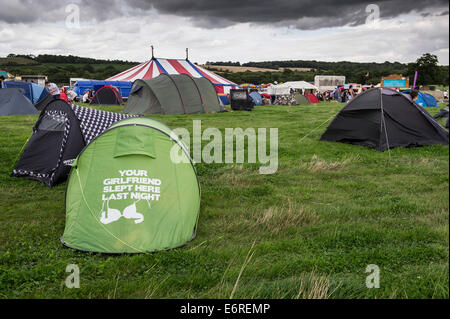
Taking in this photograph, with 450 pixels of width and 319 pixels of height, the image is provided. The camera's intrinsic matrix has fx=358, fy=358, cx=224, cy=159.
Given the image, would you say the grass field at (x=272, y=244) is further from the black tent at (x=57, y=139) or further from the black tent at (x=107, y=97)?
the black tent at (x=107, y=97)

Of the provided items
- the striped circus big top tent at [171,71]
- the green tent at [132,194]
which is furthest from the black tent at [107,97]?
the green tent at [132,194]

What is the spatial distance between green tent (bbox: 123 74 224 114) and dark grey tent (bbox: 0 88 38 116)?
453cm

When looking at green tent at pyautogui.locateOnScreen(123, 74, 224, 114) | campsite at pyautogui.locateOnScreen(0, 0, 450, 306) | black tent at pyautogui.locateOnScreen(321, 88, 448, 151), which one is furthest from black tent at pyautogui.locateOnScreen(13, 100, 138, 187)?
green tent at pyautogui.locateOnScreen(123, 74, 224, 114)

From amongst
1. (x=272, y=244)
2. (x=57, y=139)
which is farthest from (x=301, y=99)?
(x=272, y=244)

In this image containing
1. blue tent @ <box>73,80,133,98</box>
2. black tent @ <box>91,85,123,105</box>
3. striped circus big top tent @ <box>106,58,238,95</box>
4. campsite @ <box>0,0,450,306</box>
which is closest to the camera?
campsite @ <box>0,0,450,306</box>

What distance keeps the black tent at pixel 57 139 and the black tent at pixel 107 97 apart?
63.9 ft

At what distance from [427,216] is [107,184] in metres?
3.79

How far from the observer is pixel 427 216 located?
4348mm

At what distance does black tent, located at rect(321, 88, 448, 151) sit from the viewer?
845 centimetres

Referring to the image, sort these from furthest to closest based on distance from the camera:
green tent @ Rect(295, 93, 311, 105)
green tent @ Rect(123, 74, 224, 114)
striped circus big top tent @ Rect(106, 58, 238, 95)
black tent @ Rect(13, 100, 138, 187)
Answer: green tent @ Rect(295, 93, 311, 105), striped circus big top tent @ Rect(106, 58, 238, 95), green tent @ Rect(123, 74, 224, 114), black tent @ Rect(13, 100, 138, 187)

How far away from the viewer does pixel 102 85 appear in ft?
97.6

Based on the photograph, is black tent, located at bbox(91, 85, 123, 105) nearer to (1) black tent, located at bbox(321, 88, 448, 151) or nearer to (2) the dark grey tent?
(2) the dark grey tent

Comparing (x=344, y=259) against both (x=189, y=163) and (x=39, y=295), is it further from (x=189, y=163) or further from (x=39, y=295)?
(x=39, y=295)

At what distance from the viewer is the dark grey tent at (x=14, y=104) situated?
1659 centimetres
